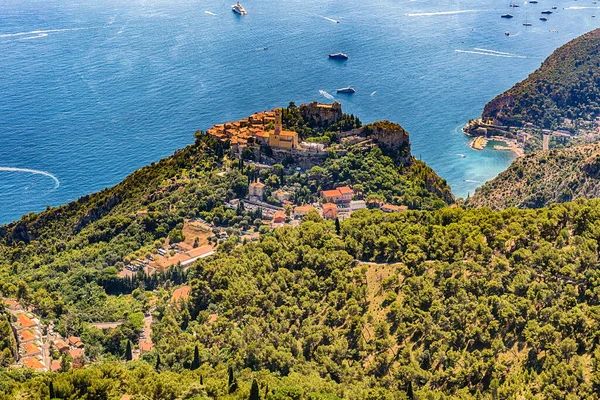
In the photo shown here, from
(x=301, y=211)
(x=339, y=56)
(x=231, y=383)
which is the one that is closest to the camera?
(x=231, y=383)

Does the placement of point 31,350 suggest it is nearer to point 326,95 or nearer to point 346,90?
point 326,95

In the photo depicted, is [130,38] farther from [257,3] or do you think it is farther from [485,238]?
[485,238]

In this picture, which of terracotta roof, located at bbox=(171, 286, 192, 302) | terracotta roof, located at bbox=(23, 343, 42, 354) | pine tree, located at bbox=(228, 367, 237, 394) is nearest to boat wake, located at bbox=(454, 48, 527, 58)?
terracotta roof, located at bbox=(171, 286, 192, 302)

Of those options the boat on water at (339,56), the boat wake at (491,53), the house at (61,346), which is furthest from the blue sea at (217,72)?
the house at (61,346)

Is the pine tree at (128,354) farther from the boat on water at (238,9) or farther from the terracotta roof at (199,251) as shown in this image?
the boat on water at (238,9)

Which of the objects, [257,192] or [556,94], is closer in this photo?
[257,192]

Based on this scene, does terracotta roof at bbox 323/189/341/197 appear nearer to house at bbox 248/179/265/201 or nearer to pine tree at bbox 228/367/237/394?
house at bbox 248/179/265/201

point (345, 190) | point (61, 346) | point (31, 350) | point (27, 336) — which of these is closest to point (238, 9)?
point (345, 190)
